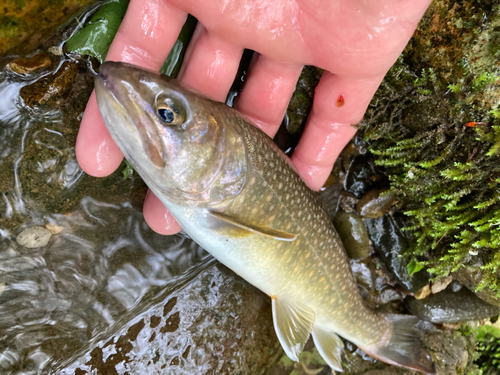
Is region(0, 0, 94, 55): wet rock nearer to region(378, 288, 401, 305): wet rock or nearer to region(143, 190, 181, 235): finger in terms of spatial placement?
region(143, 190, 181, 235): finger

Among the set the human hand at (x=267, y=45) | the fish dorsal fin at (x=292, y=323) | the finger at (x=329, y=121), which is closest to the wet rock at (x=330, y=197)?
the finger at (x=329, y=121)

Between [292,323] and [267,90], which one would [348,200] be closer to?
[292,323]

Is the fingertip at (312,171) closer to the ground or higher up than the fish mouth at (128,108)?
closer to the ground

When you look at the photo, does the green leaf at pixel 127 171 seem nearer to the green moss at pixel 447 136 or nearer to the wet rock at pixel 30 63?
the wet rock at pixel 30 63

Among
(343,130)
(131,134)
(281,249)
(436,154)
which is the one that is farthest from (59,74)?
(436,154)

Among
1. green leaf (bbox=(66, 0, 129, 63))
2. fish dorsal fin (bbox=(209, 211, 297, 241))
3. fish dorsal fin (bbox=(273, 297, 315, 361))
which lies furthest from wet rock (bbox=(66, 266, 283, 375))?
green leaf (bbox=(66, 0, 129, 63))

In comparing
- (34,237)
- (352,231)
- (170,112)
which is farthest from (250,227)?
(34,237)
